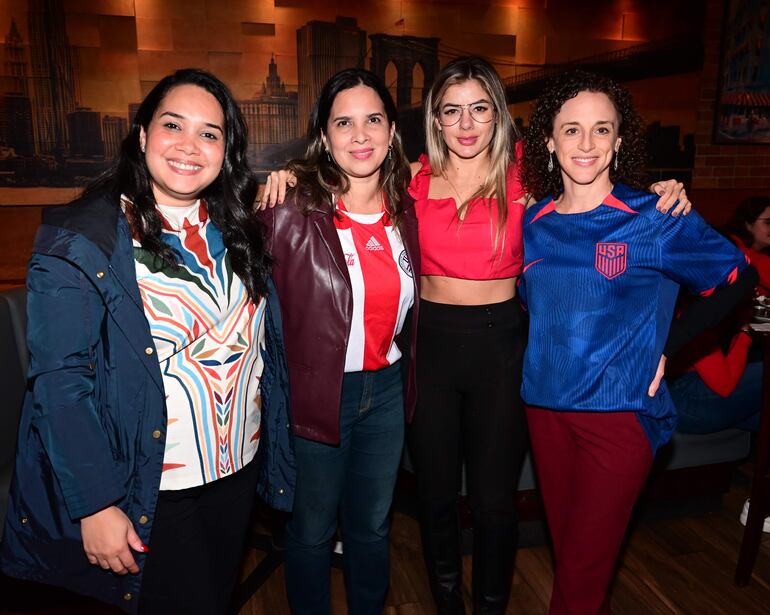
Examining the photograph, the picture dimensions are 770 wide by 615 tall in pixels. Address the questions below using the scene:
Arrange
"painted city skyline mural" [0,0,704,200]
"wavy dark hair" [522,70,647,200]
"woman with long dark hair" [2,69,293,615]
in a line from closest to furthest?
"woman with long dark hair" [2,69,293,615], "wavy dark hair" [522,70,647,200], "painted city skyline mural" [0,0,704,200]

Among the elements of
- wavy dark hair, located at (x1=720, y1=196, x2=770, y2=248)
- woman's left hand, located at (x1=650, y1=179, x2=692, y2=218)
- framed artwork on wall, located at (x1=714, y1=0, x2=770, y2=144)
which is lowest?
wavy dark hair, located at (x1=720, y1=196, x2=770, y2=248)

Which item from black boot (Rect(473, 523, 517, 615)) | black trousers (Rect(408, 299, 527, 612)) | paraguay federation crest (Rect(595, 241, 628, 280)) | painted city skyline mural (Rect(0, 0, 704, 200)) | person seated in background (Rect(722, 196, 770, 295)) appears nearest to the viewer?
paraguay federation crest (Rect(595, 241, 628, 280))

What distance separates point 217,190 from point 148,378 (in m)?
0.55

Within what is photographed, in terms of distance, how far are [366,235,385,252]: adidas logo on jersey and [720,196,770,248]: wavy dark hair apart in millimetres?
2899

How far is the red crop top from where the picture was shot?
1928 mm

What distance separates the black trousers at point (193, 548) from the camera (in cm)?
132

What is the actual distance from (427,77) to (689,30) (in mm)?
2562

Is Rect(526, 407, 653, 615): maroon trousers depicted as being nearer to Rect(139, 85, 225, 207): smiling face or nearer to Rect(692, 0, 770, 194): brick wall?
Rect(139, 85, 225, 207): smiling face

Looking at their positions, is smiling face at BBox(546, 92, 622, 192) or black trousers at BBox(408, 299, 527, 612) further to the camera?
black trousers at BBox(408, 299, 527, 612)

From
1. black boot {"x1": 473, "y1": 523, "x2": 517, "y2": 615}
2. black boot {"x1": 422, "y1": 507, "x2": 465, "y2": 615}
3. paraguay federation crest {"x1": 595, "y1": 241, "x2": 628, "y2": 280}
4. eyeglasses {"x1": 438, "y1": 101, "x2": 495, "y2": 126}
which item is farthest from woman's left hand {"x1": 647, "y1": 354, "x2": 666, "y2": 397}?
eyeglasses {"x1": 438, "y1": 101, "x2": 495, "y2": 126}

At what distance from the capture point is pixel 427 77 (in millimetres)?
4895

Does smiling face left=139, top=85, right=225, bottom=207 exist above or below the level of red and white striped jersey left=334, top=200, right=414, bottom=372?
above

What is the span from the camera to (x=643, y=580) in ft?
8.07

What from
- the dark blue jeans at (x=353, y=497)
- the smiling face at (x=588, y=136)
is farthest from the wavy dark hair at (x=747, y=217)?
the dark blue jeans at (x=353, y=497)
